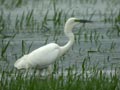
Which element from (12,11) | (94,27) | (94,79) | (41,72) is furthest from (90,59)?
(12,11)

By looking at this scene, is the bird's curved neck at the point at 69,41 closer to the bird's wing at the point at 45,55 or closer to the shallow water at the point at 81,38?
the bird's wing at the point at 45,55

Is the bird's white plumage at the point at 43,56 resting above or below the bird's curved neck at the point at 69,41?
below

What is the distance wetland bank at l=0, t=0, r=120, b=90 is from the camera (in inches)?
281

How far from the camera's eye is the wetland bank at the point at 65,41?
7.14m

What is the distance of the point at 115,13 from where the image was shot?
17.7 metres

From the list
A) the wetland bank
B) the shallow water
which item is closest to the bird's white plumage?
the wetland bank

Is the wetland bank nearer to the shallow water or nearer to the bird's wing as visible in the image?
the shallow water

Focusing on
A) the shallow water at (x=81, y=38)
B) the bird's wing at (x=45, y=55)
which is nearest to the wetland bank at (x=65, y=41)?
the shallow water at (x=81, y=38)

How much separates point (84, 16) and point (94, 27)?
159 centimetres

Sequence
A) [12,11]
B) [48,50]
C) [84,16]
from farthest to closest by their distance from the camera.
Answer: [12,11] → [84,16] → [48,50]

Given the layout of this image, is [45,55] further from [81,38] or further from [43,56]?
[81,38]

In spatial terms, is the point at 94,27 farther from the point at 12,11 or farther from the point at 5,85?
the point at 5,85

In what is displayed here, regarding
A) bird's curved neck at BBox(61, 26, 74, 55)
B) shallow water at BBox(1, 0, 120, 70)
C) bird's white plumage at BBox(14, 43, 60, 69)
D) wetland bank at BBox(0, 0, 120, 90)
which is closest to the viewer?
wetland bank at BBox(0, 0, 120, 90)

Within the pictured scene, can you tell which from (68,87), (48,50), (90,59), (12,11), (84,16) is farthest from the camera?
(12,11)
